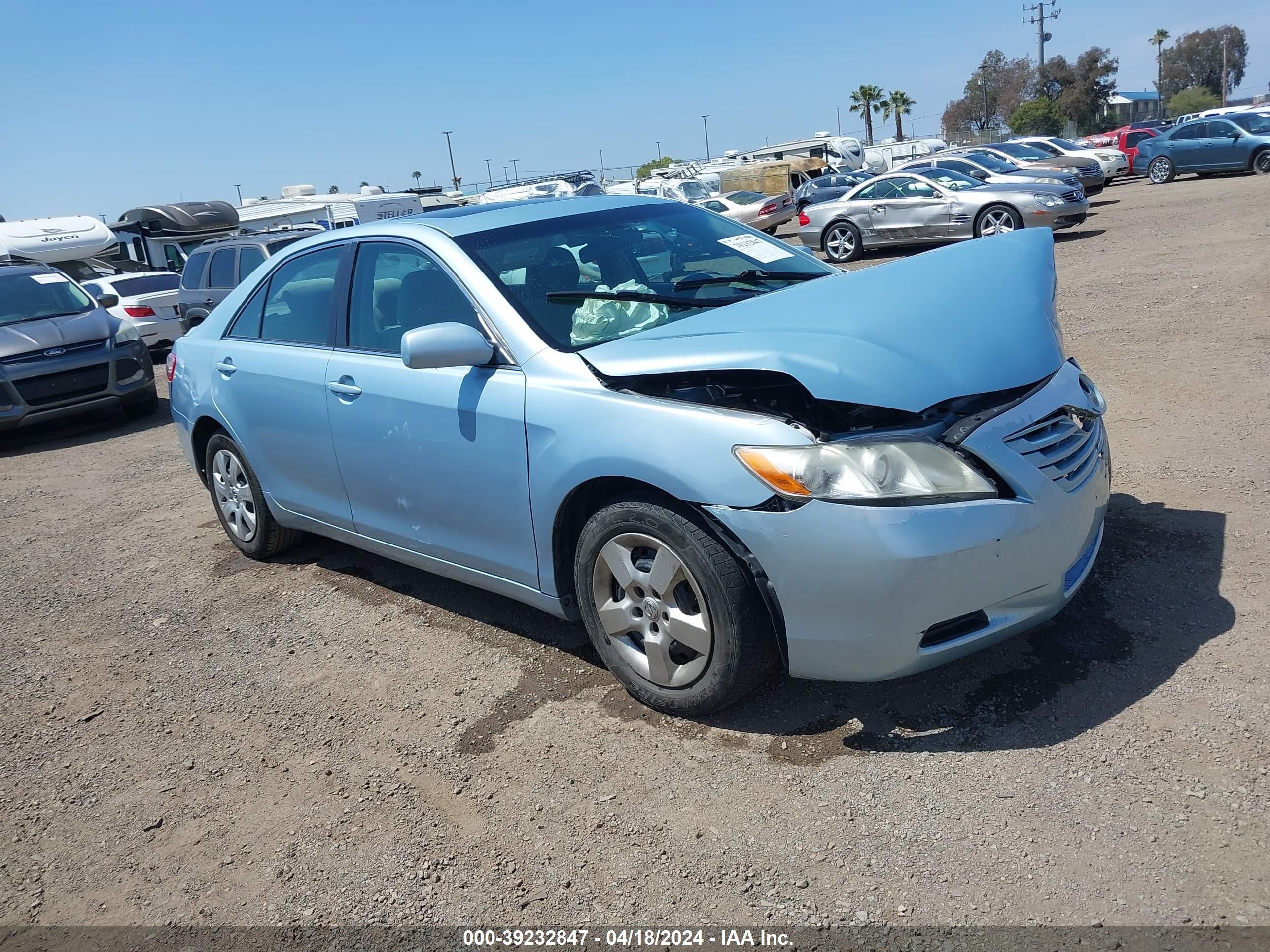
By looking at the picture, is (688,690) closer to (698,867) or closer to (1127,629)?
(698,867)

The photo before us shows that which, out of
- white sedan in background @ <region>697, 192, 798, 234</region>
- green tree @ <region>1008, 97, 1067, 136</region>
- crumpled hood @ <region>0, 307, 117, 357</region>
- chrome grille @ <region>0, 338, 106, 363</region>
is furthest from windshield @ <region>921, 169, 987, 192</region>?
green tree @ <region>1008, 97, 1067, 136</region>

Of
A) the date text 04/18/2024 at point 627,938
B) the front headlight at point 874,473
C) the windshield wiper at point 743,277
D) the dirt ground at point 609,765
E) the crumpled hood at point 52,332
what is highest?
the windshield wiper at point 743,277

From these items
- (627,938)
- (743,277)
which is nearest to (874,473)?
(627,938)

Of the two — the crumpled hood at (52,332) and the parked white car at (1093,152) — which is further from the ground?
the parked white car at (1093,152)

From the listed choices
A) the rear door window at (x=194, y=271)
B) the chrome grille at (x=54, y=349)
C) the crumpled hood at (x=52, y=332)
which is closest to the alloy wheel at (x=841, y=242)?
the rear door window at (x=194, y=271)

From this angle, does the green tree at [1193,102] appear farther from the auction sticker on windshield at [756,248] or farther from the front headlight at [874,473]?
the front headlight at [874,473]

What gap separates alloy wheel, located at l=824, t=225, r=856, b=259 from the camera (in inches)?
698

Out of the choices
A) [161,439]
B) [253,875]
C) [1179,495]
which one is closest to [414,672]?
[253,875]

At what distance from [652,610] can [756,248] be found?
6.24 feet

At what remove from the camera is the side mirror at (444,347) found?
11.2 feet

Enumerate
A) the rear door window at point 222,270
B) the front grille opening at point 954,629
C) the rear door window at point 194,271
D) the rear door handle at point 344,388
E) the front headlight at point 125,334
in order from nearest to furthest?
1. the front grille opening at point 954,629
2. the rear door handle at point 344,388
3. the front headlight at point 125,334
4. the rear door window at point 222,270
5. the rear door window at point 194,271

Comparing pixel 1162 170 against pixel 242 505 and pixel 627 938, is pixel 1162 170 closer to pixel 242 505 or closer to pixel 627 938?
pixel 242 505

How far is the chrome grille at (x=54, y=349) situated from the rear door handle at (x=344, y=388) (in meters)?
6.61

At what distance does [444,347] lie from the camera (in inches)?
135
